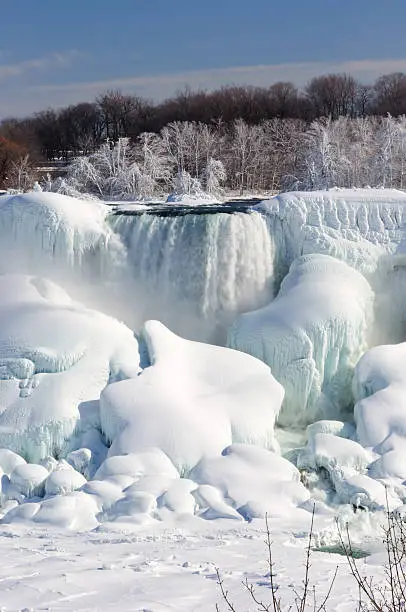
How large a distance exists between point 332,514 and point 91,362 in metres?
3.90

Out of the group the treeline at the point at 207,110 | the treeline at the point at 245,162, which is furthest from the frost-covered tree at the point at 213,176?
the treeline at the point at 207,110

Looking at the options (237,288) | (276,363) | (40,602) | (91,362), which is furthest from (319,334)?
(40,602)

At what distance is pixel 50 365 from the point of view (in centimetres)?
1104

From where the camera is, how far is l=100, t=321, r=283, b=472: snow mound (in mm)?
9875

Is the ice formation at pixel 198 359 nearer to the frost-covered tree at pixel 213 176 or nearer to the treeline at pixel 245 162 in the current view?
the treeline at pixel 245 162

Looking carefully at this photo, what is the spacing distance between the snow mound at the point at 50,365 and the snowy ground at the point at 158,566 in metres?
2.14

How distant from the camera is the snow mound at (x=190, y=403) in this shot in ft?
32.4

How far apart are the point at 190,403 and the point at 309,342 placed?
6.89 ft

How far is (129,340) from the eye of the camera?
11.6m

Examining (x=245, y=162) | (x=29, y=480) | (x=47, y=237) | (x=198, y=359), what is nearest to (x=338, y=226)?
(x=198, y=359)

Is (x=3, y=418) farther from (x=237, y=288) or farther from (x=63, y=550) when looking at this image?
(x=237, y=288)

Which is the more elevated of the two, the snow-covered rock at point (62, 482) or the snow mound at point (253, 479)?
the snow-covered rock at point (62, 482)

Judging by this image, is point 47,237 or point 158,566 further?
point 47,237

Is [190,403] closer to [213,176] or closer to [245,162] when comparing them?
[213,176]
